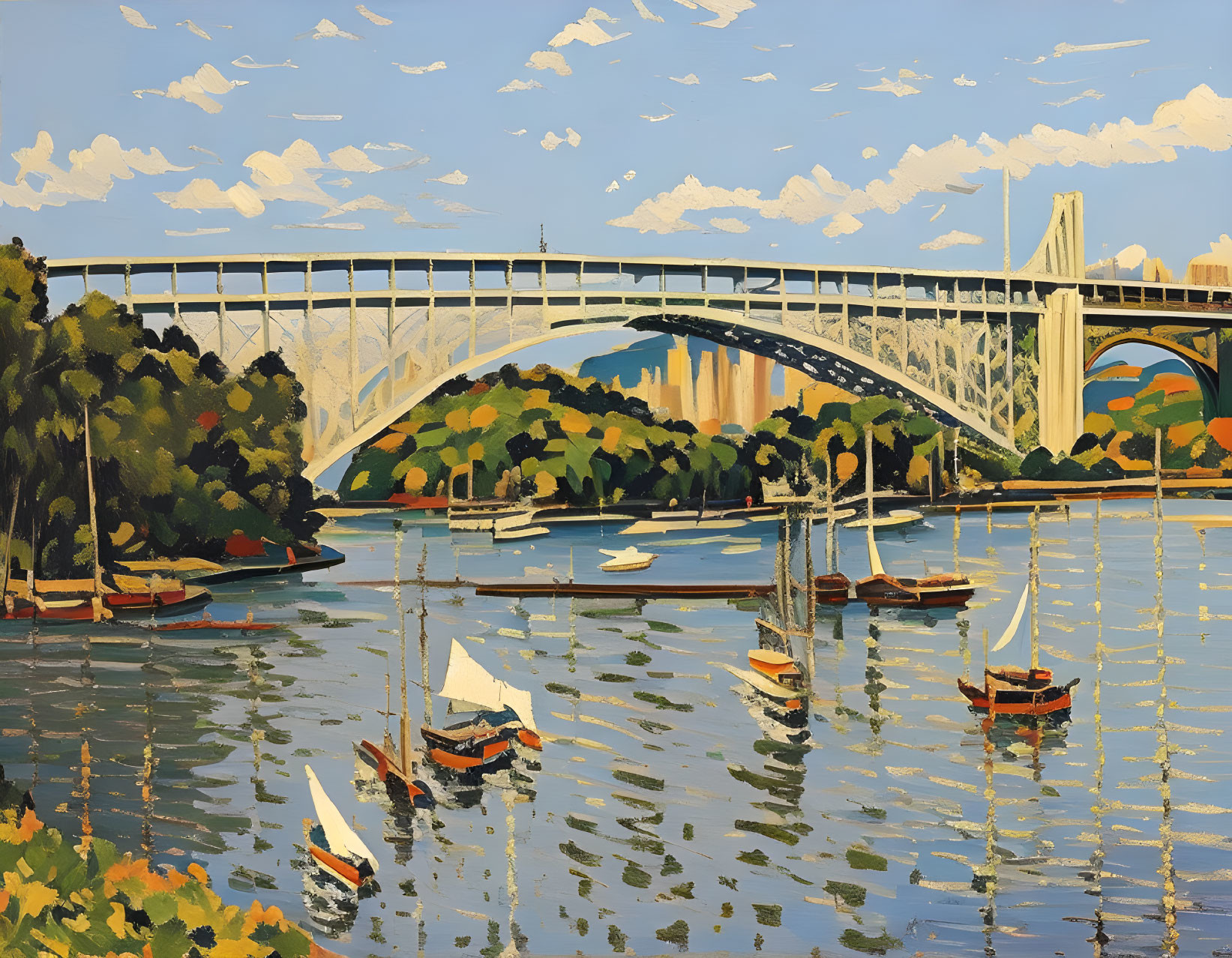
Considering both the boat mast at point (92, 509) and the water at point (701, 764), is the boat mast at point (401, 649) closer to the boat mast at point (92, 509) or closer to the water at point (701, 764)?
the water at point (701, 764)

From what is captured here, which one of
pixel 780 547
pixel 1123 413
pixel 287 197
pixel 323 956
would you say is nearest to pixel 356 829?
pixel 323 956

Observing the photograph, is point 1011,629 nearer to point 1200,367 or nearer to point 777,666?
point 777,666

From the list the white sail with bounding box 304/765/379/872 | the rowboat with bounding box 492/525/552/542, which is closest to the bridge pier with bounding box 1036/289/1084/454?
the rowboat with bounding box 492/525/552/542

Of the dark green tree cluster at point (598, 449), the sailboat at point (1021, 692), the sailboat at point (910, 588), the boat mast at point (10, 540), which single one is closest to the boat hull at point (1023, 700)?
the sailboat at point (1021, 692)

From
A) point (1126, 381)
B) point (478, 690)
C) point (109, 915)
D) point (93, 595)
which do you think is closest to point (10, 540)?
point (93, 595)

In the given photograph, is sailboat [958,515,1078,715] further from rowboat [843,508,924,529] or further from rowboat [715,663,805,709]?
rowboat [715,663,805,709]
